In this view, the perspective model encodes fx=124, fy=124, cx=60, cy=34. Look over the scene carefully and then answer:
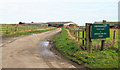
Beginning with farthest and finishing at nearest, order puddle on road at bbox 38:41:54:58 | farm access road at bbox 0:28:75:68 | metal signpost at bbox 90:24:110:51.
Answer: metal signpost at bbox 90:24:110:51 < puddle on road at bbox 38:41:54:58 < farm access road at bbox 0:28:75:68

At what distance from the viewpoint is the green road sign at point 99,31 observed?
8.09m

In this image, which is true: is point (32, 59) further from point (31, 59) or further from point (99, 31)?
point (99, 31)

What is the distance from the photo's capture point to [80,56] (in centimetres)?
723

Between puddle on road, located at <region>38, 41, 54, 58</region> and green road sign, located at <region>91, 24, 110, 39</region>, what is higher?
green road sign, located at <region>91, 24, 110, 39</region>

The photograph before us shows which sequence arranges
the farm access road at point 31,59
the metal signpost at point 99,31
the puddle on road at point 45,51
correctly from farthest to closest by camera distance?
the metal signpost at point 99,31, the puddle on road at point 45,51, the farm access road at point 31,59

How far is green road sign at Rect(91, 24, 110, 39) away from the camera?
8.09m

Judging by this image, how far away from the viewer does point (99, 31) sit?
8305mm

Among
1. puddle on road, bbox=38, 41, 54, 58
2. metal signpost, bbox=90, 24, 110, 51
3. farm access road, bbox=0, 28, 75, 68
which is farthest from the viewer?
metal signpost, bbox=90, 24, 110, 51

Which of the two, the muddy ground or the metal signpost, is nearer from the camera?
the muddy ground

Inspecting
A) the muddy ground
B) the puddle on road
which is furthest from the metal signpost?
the puddle on road

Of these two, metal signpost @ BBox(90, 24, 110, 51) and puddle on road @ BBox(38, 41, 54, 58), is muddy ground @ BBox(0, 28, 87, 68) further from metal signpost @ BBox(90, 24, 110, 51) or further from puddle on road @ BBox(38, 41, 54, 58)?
metal signpost @ BBox(90, 24, 110, 51)

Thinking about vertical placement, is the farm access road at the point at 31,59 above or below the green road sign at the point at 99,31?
below

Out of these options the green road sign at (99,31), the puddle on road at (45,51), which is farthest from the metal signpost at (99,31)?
the puddle on road at (45,51)

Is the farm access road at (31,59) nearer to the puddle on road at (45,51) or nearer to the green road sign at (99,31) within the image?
the puddle on road at (45,51)
